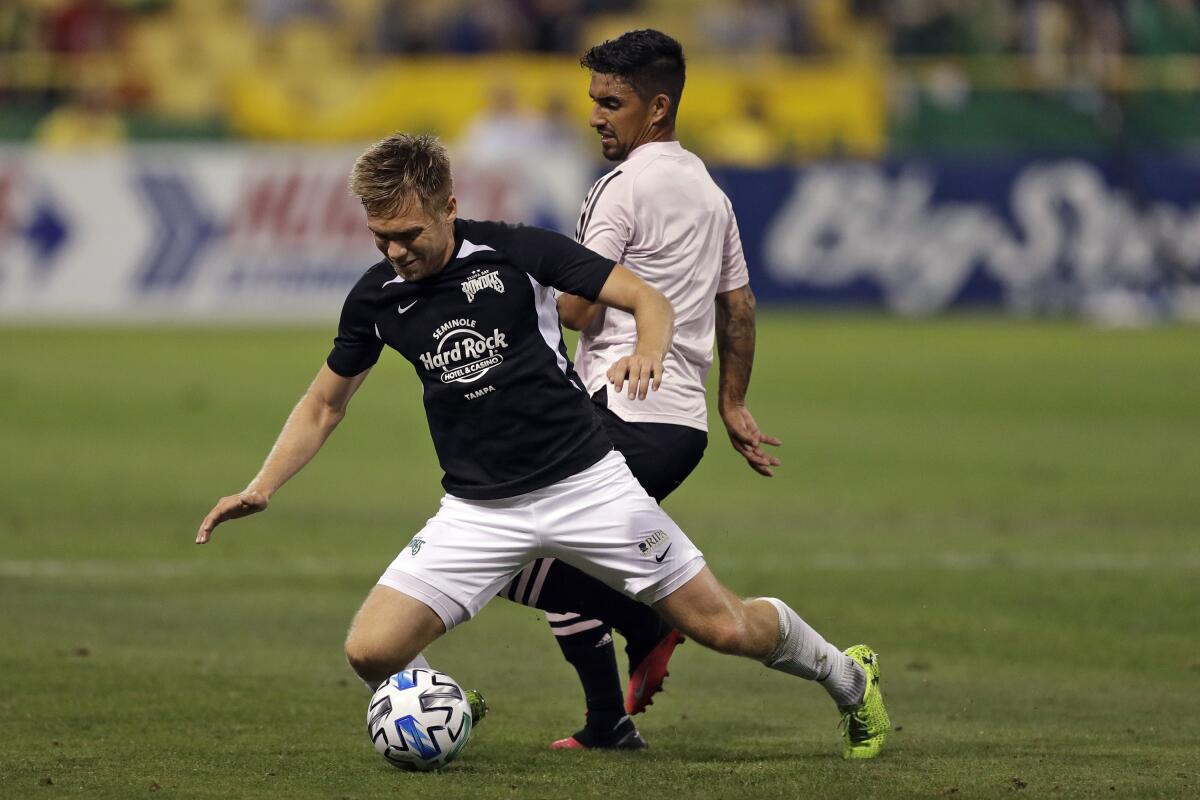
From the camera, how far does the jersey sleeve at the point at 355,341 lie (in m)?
6.07

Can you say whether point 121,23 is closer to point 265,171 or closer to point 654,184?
point 265,171

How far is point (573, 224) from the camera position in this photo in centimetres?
2420

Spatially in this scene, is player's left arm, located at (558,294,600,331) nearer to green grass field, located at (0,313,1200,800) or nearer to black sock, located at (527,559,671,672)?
black sock, located at (527,559,671,672)

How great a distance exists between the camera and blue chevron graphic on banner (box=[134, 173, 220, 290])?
23953 millimetres

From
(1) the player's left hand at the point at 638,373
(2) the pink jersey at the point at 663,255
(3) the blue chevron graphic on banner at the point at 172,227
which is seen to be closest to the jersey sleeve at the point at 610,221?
(2) the pink jersey at the point at 663,255

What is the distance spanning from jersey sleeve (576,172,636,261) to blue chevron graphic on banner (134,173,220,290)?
18090 mm

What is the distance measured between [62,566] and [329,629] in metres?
2.26

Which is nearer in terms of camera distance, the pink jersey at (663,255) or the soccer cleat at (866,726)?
the soccer cleat at (866,726)

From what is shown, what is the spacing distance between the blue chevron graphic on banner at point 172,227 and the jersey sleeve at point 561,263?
18561 millimetres

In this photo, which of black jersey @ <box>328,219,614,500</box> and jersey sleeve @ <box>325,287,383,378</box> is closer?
black jersey @ <box>328,219,614,500</box>

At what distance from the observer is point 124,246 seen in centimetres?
2402

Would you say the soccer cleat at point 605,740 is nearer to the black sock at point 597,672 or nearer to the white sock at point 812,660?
the black sock at point 597,672

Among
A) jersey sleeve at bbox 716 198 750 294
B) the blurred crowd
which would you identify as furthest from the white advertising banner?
jersey sleeve at bbox 716 198 750 294

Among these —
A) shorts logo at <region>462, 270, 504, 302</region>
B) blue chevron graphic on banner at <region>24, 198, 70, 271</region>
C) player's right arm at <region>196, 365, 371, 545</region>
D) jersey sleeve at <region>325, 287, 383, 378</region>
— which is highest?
shorts logo at <region>462, 270, 504, 302</region>
